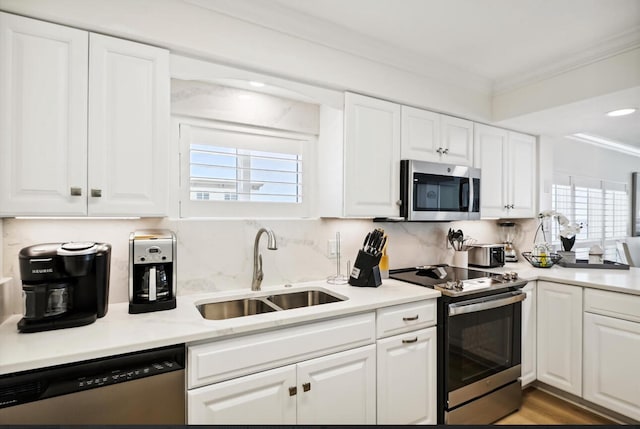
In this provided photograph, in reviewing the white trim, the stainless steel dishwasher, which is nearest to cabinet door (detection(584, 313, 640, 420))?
the white trim

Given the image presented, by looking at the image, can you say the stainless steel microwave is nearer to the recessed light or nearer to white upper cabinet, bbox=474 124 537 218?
white upper cabinet, bbox=474 124 537 218

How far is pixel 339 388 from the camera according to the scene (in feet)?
5.20

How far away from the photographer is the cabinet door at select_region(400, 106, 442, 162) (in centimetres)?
229

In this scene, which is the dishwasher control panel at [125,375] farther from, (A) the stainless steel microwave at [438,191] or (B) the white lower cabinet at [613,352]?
(B) the white lower cabinet at [613,352]

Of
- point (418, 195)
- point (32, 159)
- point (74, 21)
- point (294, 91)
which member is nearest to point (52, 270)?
point (32, 159)

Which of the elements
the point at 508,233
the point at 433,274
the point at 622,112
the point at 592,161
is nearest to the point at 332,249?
the point at 433,274

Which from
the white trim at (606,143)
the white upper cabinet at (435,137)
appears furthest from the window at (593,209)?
the white upper cabinet at (435,137)

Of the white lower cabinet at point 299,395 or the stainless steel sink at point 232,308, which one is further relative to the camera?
the stainless steel sink at point 232,308

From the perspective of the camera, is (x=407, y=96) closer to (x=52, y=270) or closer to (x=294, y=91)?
(x=294, y=91)

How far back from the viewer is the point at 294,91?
75.7 inches

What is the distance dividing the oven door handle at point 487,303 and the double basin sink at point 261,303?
2.18 ft

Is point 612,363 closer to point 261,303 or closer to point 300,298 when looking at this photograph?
point 300,298

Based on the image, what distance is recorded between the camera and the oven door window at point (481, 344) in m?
1.96

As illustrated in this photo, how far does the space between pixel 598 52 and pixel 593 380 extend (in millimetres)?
2084
